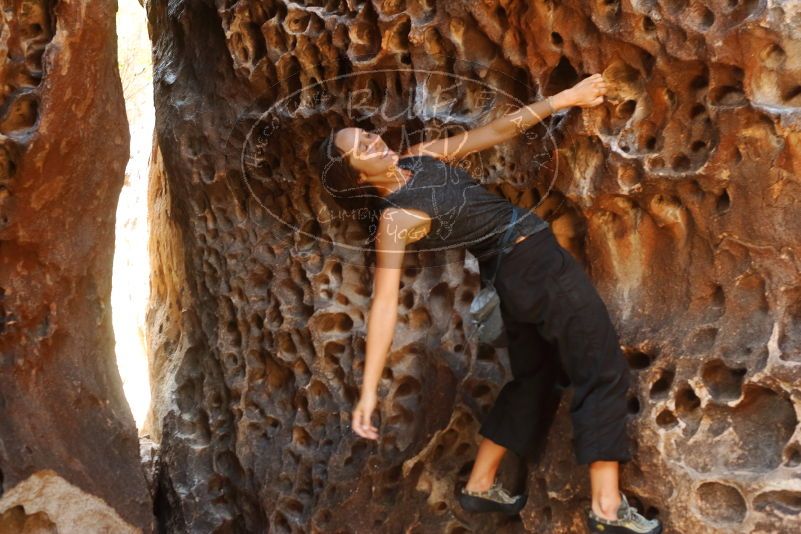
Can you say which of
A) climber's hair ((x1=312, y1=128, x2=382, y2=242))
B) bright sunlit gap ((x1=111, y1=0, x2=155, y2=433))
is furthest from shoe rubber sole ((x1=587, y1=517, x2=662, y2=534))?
bright sunlit gap ((x1=111, y1=0, x2=155, y2=433))

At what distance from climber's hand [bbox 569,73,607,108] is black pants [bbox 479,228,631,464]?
0.36 metres

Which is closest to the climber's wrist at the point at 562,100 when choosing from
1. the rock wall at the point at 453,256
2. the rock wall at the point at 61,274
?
the rock wall at the point at 453,256

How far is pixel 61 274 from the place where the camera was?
120 inches

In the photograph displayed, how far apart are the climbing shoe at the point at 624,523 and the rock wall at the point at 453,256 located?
9 cm

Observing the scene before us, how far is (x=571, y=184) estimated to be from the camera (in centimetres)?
287

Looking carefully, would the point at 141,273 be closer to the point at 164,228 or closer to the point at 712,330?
the point at 164,228

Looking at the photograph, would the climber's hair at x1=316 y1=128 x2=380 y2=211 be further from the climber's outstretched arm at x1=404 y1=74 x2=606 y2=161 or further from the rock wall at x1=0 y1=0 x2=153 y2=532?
the rock wall at x1=0 y1=0 x2=153 y2=532

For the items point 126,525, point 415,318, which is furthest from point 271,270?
point 126,525

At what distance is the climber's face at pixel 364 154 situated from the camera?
2570 mm

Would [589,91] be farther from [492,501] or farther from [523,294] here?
[492,501]

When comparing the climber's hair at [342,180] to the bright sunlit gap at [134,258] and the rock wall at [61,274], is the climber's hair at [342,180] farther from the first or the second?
the bright sunlit gap at [134,258]

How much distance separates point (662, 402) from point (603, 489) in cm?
28

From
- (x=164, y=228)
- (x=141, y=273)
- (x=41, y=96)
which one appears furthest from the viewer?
(x=141, y=273)

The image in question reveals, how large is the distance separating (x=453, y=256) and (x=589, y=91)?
2.29 feet
